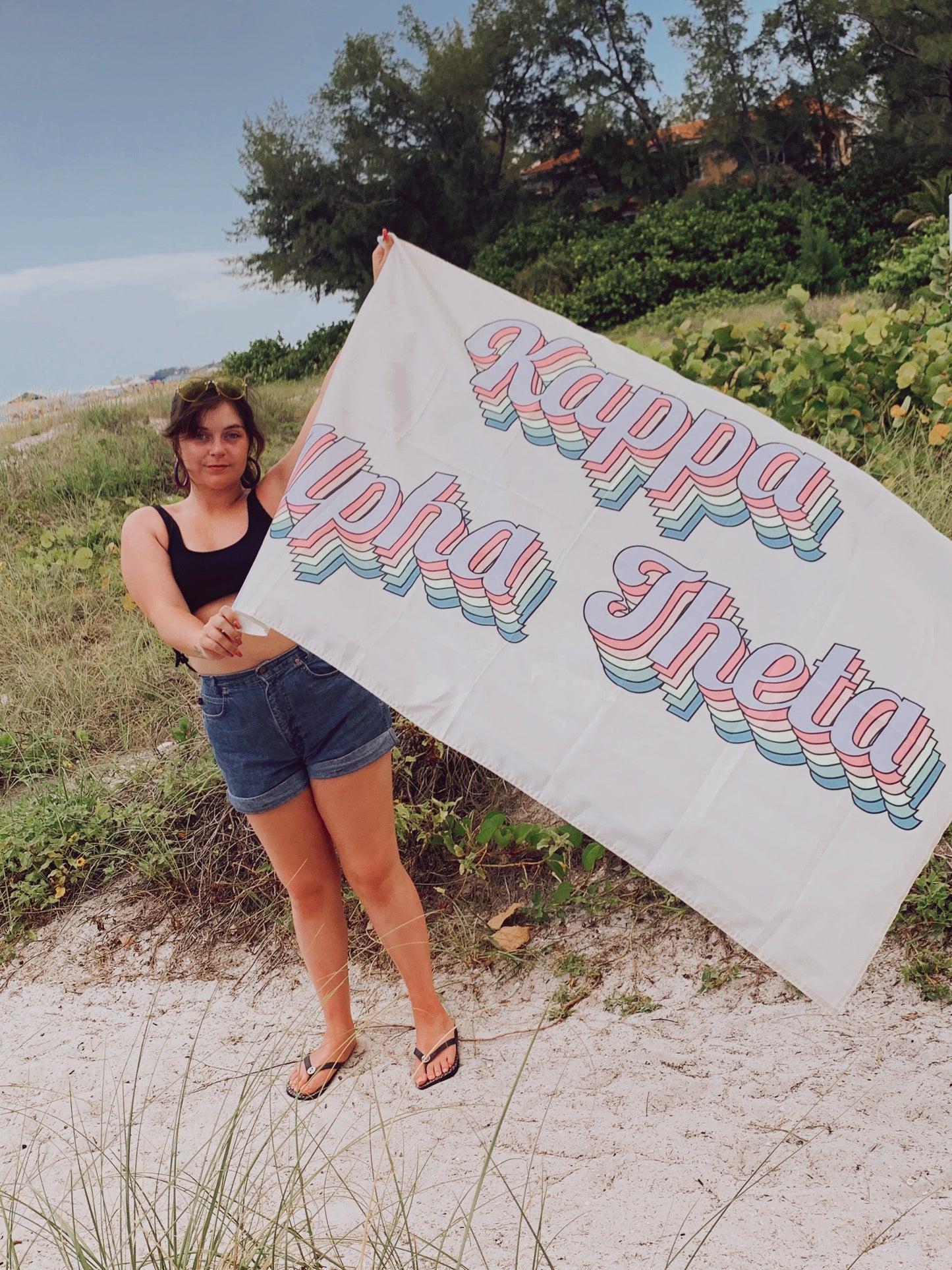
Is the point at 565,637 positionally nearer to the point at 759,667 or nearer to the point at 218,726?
the point at 759,667

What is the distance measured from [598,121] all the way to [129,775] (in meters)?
25.8

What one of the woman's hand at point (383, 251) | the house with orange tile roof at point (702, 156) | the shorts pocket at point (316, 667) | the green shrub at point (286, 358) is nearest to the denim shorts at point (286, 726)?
the shorts pocket at point (316, 667)

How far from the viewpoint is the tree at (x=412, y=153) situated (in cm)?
2538

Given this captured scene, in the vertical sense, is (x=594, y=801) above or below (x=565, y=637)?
below

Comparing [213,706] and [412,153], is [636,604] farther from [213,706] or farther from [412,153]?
[412,153]

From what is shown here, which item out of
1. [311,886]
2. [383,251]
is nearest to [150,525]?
[383,251]

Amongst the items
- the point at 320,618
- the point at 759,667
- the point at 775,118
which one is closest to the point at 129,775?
the point at 320,618

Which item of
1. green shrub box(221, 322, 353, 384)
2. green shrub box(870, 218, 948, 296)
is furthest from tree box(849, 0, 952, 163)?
green shrub box(221, 322, 353, 384)

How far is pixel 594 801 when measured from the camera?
212 cm

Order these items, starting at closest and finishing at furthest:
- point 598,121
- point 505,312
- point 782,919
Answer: point 782,919, point 505,312, point 598,121

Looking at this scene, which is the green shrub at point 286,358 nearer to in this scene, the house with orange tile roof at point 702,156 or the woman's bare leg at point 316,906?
the house with orange tile roof at point 702,156

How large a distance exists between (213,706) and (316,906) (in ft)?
2.28

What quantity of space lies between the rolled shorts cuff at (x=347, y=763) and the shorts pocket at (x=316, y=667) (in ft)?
0.76

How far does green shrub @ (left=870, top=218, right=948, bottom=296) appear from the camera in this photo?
36.0 feet
